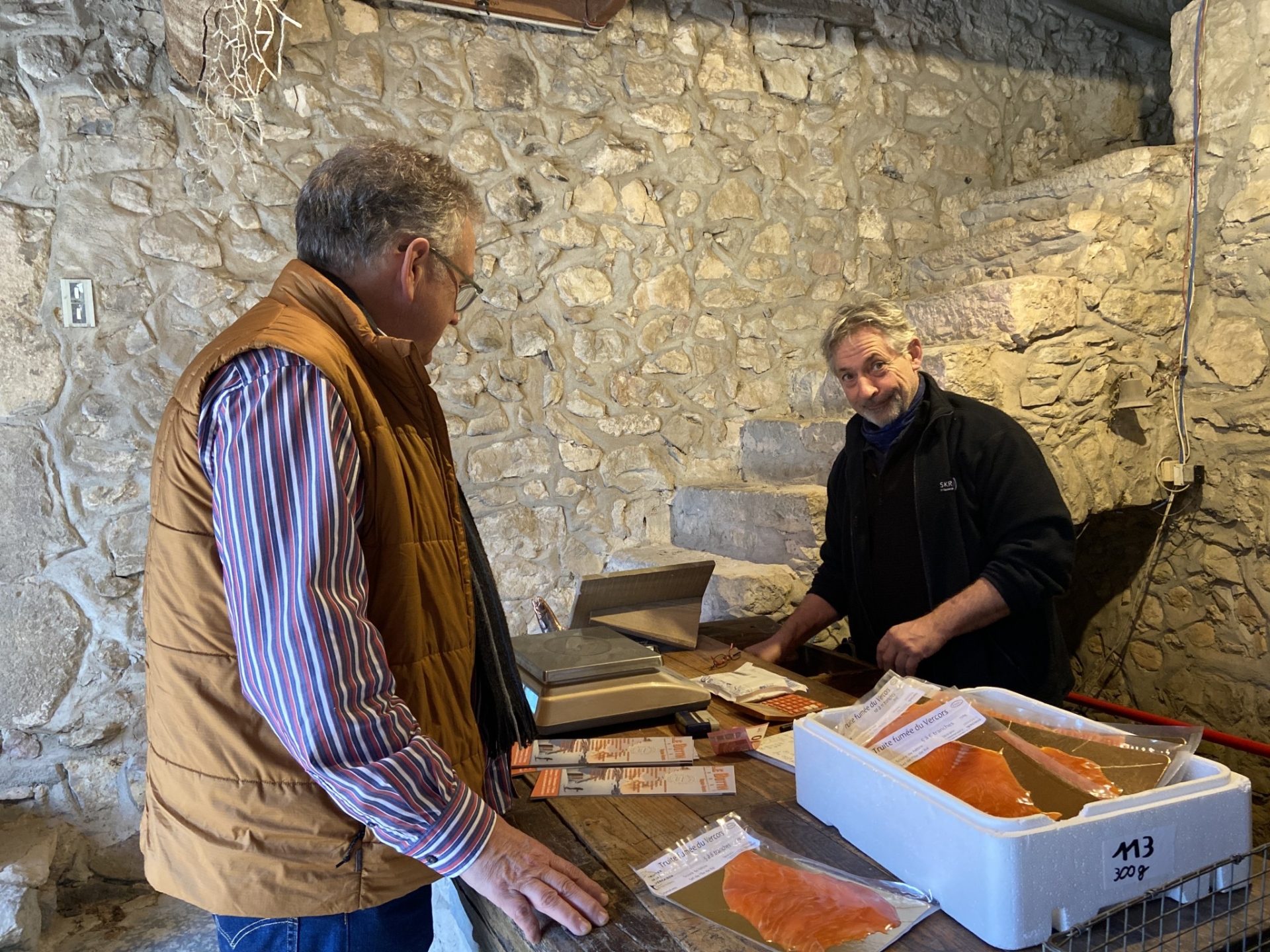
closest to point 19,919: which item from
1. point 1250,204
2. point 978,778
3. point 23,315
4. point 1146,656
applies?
point 23,315

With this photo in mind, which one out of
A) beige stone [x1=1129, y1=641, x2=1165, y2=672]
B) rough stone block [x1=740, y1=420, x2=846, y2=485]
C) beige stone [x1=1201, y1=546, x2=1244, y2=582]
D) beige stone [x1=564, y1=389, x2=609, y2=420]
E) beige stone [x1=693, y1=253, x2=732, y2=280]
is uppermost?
beige stone [x1=693, y1=253, x2=732, y2=280]

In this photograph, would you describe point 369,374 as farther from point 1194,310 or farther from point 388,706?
point 1194,310

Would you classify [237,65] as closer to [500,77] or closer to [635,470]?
[500,77]

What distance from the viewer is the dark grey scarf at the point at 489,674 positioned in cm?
126

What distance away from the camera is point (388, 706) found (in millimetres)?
940

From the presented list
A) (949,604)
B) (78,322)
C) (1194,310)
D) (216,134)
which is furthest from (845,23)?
(78,322)

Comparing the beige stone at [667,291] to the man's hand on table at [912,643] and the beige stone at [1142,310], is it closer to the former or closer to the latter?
the beige stone at [1142,310]

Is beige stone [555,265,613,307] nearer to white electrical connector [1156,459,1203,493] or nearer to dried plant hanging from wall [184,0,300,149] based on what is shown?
dried plant hanging from wall [184,0,300,149]

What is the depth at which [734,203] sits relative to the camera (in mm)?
3312

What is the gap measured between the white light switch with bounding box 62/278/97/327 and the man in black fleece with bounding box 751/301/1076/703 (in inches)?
81.1

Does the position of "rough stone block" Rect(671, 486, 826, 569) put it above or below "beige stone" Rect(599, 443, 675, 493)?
below

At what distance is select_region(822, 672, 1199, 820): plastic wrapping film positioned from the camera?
958mm

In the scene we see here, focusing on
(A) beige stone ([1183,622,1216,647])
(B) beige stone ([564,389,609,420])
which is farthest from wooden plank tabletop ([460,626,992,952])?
(A) beige stone ([1183,622,1216,647])

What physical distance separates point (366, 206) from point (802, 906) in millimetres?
976
